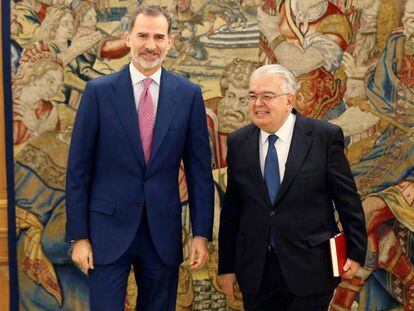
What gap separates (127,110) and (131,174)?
0.86 ft

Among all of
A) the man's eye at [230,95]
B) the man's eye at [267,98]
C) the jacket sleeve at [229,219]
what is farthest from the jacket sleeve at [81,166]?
the man's eye at [230,95]

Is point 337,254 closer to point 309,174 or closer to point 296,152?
point 309,174

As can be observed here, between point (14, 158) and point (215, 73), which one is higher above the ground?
point (215, 73)

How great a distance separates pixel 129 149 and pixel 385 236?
1.90 metres

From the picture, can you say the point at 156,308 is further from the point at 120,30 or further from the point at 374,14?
the point at 374,14

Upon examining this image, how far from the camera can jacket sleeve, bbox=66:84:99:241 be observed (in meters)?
2.47

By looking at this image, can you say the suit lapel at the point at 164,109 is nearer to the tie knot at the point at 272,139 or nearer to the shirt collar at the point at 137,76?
the shirt collar at the point at 137,76

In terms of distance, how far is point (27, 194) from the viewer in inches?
138

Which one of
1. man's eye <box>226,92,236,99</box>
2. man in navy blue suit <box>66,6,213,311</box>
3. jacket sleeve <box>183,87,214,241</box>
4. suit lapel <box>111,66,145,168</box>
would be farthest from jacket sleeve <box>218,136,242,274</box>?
man's eye <box>226,92,236,99</box>

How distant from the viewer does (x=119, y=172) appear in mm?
2490

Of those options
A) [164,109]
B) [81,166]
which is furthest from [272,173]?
[81,166]

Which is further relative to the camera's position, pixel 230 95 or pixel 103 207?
pixel 230 95

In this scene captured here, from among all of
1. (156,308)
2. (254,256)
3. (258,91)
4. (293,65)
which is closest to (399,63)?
(293,65)

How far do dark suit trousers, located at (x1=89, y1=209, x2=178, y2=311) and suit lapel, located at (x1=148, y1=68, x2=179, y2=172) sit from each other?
30 centimetres
